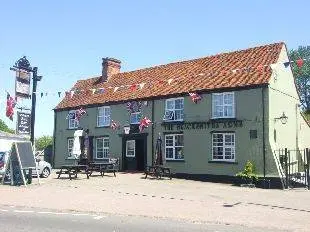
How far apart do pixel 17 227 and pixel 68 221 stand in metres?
1.37

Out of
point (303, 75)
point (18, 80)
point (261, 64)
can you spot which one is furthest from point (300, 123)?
point (303, 75)

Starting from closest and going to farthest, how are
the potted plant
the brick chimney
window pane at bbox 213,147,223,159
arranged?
the potted plant < window pane at bbox 213,147,223,159 < the brick chimney

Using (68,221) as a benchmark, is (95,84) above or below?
above

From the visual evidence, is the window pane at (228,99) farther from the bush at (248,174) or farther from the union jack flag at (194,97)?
the bush at (248,174)

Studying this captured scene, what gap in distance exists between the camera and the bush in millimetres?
22188

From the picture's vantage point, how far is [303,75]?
67.9 m

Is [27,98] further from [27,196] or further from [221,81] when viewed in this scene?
[221,81]

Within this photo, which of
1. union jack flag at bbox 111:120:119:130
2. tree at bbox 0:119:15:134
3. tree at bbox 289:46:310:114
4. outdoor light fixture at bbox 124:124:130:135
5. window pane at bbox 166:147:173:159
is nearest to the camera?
window pane at bbox 166:147:173:159

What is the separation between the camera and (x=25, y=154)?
2006 cm

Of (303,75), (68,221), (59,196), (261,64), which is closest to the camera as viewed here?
(68,221)

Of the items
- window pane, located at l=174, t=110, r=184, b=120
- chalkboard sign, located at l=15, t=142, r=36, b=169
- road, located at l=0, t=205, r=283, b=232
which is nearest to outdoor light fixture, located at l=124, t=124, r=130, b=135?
window pane, located at l=174, t=110, r=184, b=120

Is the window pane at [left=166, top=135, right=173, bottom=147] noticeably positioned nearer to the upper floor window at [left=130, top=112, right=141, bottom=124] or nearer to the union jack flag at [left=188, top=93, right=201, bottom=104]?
the upper floor window at [left=130, top=112, right=141, bottom=124]

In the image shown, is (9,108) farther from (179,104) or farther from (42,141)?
(42,141)

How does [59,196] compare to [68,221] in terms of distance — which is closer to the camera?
[68,221]
